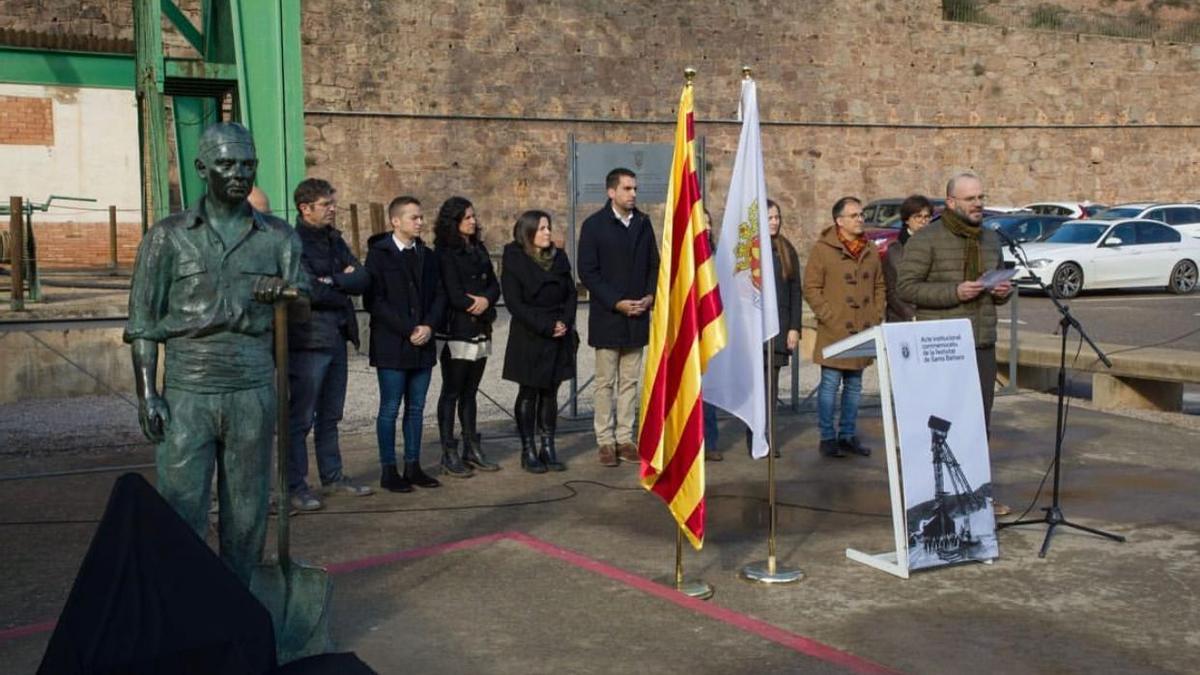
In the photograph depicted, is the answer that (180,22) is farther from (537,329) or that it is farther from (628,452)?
(628,452)

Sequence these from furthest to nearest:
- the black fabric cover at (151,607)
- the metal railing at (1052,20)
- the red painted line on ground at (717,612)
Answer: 1. the metal railing at (1052,20)
2. the red painted line on ground at (717,612)
3. the black fabric cover at (151,607)

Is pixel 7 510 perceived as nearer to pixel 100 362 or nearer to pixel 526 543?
pixel 526 543

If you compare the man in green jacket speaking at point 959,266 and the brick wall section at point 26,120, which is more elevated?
the brick wall section at point 26,120

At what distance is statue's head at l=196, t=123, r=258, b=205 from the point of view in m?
5.06

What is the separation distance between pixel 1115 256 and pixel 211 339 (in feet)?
75.8

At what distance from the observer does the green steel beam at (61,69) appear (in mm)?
26969

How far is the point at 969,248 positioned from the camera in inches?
316

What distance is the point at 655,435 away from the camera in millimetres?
6754

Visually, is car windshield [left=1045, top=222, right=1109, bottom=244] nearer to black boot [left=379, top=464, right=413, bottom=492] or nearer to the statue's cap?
black boot [left=379, top=464, right=413, bottom=492]

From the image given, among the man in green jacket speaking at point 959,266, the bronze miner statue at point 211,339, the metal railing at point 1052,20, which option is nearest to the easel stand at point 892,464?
the man in green jacket speaking at point 959,266

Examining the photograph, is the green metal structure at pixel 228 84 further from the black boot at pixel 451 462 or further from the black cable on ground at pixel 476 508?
the black cable on ground at pixel 476 508

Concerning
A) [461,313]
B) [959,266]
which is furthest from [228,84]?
[959,266]

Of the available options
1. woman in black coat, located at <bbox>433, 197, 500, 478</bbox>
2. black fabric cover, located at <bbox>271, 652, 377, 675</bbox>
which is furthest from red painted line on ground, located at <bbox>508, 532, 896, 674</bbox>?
woman in black coat, located at <bbox>433, 197, 500, 478</bbox>

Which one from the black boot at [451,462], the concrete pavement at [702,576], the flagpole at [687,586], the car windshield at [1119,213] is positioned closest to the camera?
the concrete pavement at [702,576]
